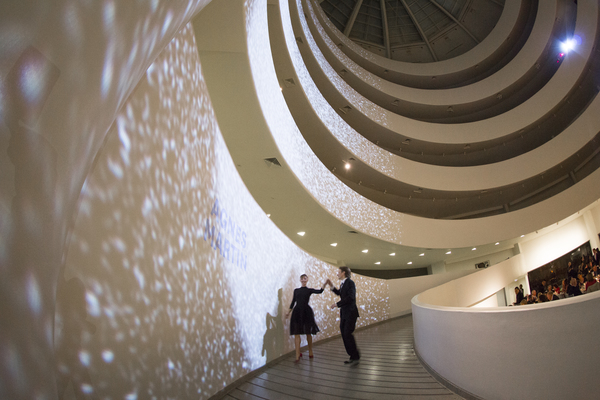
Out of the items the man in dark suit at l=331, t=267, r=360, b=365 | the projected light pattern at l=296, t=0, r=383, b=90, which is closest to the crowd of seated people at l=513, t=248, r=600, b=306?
the man in dark suit at l=331, t=267, r=360, b=365

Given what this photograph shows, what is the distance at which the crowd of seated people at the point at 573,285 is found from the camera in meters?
6.97

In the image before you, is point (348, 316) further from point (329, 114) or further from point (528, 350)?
point (329, 114)

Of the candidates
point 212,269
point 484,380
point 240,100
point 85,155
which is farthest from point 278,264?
point 85,155

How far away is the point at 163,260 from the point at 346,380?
7.32 feet

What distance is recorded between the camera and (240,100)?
506 cm

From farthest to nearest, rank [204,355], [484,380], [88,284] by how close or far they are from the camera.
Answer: [204,355] < [484,380] < [88,284]

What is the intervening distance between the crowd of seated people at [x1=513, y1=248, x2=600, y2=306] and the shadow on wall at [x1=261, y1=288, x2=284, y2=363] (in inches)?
199

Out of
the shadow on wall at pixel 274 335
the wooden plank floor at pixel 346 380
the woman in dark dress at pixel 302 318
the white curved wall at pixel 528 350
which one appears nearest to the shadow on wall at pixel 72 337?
the wooden plank floor at pixel 346 380

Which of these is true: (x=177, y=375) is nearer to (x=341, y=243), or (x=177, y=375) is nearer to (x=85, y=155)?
(x=85, y=155)

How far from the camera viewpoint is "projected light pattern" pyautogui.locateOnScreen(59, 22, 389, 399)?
1.36 meters

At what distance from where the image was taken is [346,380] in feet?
10.6

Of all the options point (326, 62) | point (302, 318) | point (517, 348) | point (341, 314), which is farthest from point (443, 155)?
point (517, 348)

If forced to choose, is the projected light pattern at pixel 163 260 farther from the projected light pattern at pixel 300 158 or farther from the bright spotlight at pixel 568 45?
the bright spotlight at pixel 568 45

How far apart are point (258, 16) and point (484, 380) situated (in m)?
4.84
